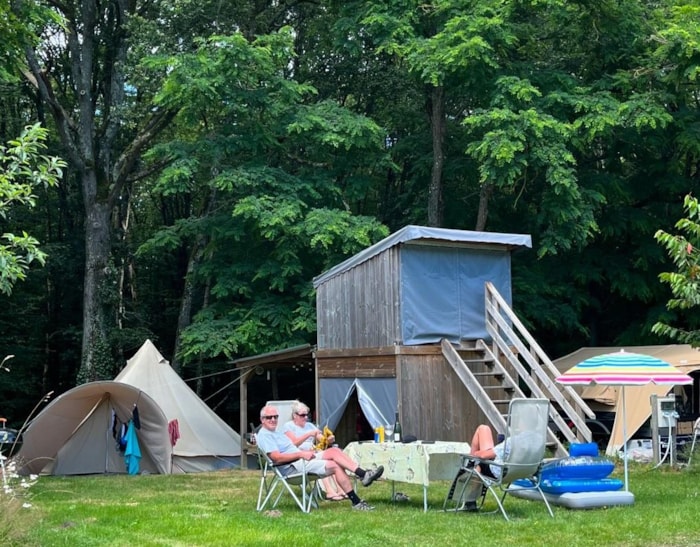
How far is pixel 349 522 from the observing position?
7141mm

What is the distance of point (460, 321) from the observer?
39.6ft

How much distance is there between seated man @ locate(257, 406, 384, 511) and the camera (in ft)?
25.6

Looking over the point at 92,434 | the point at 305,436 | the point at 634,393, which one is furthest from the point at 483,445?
the point at 92,434

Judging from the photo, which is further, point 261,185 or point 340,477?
point 261,185

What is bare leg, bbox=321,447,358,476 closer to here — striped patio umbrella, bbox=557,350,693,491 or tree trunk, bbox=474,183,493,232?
striped patio umbrella, bbox=557,350,693,491

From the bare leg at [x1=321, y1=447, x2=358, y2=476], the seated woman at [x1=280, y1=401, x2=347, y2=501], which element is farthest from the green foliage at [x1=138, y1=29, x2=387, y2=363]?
the bare leg at [x1=321, y1=447, x2=358, y2=476]

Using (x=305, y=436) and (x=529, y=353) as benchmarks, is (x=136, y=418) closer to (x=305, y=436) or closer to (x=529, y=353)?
(x=305, y=436)

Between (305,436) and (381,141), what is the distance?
9.88 m

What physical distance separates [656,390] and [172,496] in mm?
7999

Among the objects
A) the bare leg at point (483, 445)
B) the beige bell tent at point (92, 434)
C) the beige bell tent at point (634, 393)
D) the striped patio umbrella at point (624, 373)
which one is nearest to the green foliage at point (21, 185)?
the bare leg at point (483, 445)

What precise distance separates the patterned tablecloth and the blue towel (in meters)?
6.39

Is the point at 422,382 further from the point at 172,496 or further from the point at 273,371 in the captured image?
the point at 273,371

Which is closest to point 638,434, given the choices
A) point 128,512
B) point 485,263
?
point 485,263

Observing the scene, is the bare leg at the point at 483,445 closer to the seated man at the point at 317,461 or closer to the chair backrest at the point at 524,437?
the chair backrest at the point at 524,437
